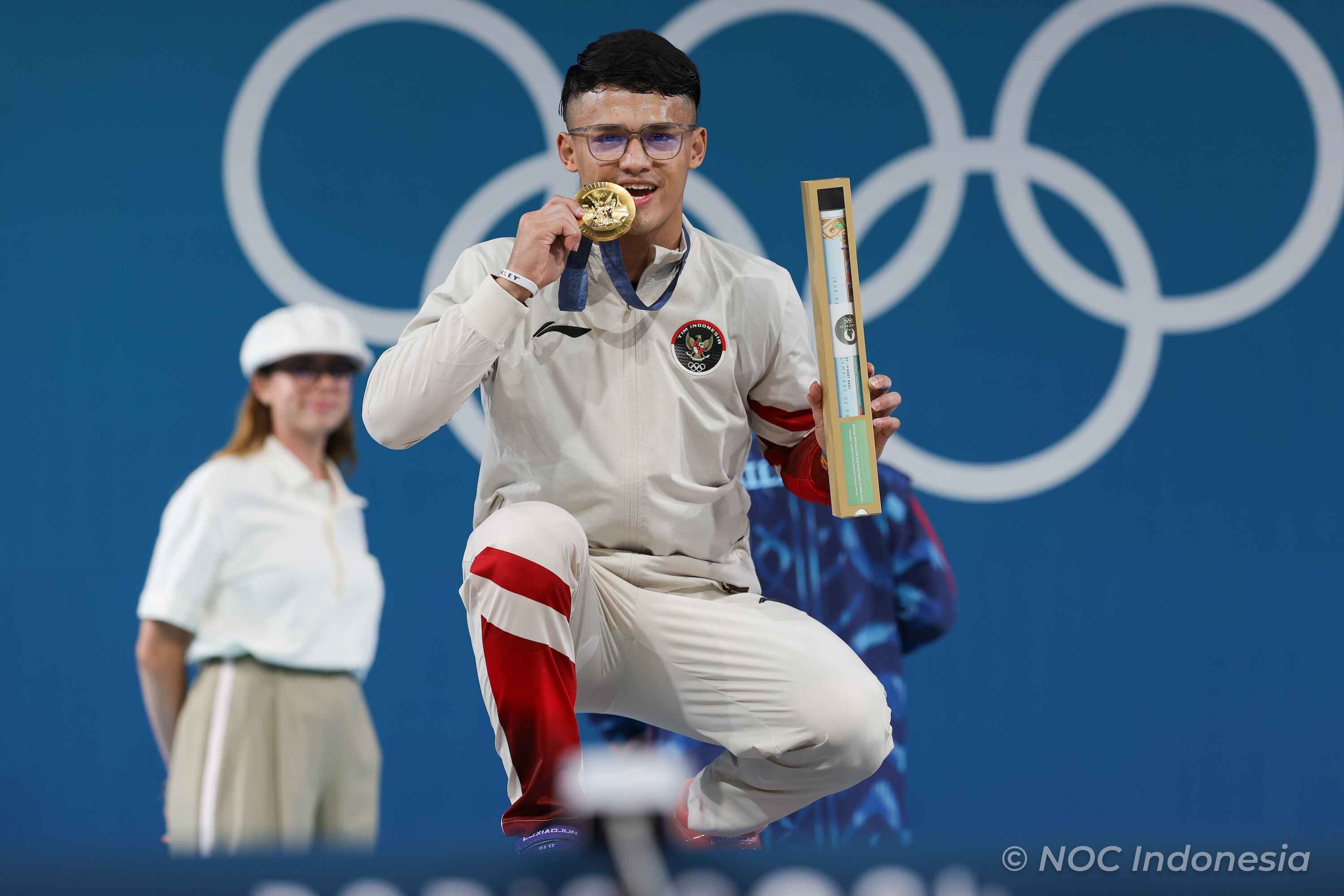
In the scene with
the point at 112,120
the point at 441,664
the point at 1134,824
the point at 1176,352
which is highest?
the point at 112,120

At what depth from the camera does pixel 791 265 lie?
443 cm

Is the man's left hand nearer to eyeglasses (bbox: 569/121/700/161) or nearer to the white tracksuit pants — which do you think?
the white tracksuit pants

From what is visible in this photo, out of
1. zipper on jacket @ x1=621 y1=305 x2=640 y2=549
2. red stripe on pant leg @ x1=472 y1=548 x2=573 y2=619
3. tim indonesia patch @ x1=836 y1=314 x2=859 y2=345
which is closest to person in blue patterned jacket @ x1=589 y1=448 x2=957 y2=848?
zipper on jacket @ x1=621 y1=305 x2=640 y2=549

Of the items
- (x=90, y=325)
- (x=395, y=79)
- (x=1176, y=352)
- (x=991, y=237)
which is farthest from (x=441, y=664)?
(x=1176, y=352)

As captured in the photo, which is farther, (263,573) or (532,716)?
(263,573)

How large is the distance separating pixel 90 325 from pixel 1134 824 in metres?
3.75

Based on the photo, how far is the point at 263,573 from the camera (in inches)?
145

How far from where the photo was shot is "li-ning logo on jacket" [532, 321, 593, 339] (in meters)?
2.29

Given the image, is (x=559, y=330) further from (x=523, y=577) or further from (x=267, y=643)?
(x=267, y=643)

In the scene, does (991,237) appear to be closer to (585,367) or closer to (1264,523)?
(1264,523)

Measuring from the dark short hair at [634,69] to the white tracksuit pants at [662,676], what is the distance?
73 centimetres

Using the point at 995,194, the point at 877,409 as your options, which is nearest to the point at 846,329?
the point at 877,409

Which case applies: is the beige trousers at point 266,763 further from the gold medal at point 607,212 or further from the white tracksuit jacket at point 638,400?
the gold medal at point 607,212

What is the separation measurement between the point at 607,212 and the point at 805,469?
56 centimetres
